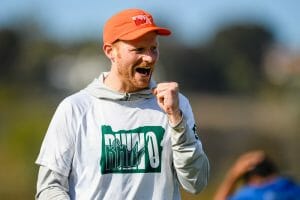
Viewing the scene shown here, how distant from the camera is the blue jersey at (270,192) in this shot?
42.9 ft

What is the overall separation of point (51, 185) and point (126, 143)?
51cm

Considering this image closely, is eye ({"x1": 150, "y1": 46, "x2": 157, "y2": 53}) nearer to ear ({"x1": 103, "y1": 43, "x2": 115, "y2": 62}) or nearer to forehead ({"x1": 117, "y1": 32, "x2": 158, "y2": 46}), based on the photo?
forehead ({"x1": 117, "y1": 32, "x2": 158, "y2": 46})

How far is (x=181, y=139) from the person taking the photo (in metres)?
7.60

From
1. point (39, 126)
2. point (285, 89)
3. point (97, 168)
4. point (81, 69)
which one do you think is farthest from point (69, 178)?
point (81, 69)

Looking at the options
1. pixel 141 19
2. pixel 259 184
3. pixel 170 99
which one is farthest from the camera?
pixel 259 184

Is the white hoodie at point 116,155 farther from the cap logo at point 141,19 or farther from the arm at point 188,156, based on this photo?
the cap logo at point 141,19

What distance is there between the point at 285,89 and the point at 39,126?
17263mm

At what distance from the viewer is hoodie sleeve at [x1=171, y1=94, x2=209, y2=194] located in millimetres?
7609

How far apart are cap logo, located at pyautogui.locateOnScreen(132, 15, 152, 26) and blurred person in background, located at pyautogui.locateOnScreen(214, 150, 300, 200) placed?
506 centimetres

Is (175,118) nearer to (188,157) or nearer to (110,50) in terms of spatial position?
(188,157)

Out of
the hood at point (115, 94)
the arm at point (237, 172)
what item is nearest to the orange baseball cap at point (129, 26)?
the hood at point (115, 94)

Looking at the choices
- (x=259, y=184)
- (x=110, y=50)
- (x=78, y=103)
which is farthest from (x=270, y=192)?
(x=78, y=103)

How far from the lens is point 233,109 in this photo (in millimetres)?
46031

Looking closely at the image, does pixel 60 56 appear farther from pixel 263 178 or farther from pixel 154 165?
pixel 154 165
